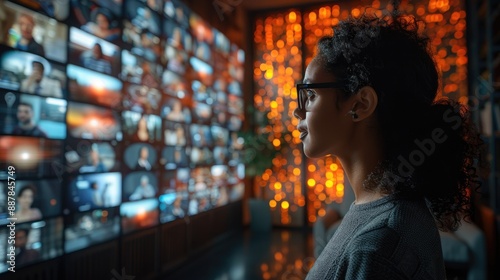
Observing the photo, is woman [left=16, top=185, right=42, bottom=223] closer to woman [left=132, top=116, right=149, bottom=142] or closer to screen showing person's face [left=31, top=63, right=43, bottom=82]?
screen showing person's face [left=31, top=63, right=43, bottom=82]

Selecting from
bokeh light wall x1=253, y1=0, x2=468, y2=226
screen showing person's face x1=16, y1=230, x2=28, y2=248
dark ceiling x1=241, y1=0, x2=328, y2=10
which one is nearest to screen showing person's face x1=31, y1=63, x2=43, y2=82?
screen showing person's face x1=16, y1=230, x2=28, y2=248

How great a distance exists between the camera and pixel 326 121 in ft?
2.42

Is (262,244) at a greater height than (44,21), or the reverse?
(44,21)

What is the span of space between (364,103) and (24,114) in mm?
1909

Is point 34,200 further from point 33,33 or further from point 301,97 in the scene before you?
point 301,97

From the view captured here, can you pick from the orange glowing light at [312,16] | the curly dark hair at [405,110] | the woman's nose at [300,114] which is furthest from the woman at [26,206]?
the orange glowing light at [312,16]

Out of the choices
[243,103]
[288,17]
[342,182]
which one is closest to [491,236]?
[342,182]

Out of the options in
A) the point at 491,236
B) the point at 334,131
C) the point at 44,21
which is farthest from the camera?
the point at 491,236

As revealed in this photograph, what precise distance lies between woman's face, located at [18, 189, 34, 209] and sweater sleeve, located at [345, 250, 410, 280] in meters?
1.94

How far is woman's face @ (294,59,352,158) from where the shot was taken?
0.73 m

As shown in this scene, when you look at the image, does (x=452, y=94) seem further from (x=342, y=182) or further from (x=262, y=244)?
(x=262, y=244)

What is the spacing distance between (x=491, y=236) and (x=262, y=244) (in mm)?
2437

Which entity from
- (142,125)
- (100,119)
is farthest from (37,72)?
(142,125)

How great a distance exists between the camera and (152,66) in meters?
3.07
